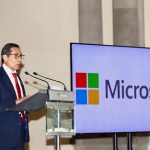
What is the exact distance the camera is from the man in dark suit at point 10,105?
4113mm

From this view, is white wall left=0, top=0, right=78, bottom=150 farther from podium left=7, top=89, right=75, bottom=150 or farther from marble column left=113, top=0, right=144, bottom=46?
podium left=7, top=89, right=75, bottom=150

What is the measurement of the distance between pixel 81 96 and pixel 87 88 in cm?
15

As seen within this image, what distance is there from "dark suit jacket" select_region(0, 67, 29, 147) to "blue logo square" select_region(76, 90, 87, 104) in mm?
1474

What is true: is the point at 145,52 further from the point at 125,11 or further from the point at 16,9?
the point at 16,9

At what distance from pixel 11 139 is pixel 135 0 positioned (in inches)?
147

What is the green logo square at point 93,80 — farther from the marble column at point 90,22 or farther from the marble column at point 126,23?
the marble column at point 126,23

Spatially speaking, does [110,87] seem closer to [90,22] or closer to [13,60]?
[90,22]

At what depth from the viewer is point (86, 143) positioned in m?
6.59

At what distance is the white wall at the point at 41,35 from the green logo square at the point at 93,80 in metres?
0.97

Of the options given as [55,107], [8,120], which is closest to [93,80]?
[8,120]

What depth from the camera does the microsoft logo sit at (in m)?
5.62

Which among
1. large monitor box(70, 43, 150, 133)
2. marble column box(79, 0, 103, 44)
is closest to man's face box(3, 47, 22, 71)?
large monitor box(70, 43, 150, 133)

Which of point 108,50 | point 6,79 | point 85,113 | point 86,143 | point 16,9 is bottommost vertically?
point 86,143

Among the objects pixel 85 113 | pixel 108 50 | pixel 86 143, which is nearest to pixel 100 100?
pixel 85 113
